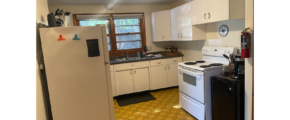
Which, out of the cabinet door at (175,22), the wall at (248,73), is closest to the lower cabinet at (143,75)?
the cabinet door at (175,22)

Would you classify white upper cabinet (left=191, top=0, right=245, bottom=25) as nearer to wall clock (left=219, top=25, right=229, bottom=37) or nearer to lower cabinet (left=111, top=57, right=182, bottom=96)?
wall clock (left=219, top=25, right=229, bottom=37)

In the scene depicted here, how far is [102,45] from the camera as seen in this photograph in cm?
202

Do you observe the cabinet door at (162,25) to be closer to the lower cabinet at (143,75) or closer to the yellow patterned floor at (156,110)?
the lower cabinet at (143,75)

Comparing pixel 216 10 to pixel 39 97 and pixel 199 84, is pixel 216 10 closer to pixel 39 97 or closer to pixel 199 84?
pixel 199 84

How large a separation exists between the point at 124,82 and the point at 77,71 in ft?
6.25

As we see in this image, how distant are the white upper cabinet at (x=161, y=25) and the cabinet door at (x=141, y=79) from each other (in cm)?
87

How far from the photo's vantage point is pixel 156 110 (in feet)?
10.3

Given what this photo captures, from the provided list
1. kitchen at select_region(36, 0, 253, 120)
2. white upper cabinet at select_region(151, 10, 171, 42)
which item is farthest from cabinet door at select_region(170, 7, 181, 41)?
kitchen at select_region(36, 0, 253, 120)

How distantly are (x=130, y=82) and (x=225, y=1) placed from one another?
2399mm

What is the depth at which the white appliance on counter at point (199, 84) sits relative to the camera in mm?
2506

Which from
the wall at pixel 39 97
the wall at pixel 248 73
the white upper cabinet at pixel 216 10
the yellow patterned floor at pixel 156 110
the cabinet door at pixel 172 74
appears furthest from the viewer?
the cabinet door at pixel 172 74

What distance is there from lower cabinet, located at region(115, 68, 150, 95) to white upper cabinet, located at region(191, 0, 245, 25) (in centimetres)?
155
